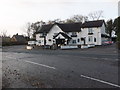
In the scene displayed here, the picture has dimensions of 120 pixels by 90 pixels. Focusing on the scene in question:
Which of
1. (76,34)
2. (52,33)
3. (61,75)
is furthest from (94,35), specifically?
(61,75)

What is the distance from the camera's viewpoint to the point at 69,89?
7371 millimetres

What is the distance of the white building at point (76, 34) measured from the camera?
62438mm

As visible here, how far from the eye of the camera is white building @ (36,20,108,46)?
62.4 m

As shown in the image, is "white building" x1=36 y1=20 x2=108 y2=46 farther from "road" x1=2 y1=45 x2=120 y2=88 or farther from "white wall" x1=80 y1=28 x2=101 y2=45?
"road" x1=2 y1=45 x2=120 y2=88

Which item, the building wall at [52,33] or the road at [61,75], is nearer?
the road at [61,75]

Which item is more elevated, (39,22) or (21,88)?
(39,22)

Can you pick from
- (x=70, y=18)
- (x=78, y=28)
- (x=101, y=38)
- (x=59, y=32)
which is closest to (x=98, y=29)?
(x=101, y=38)

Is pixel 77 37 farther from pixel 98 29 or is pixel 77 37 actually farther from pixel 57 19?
pixel 57 19

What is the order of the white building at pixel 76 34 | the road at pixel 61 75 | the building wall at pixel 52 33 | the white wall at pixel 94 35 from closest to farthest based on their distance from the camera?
the road at pixel 61 75, the white wall at pixel 94 35, the white building at pixel 76 34, the building wall at pixel 52 33

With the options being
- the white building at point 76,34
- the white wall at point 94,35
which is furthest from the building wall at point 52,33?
the white wall at point 94,35

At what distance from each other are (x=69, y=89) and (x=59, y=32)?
195 ft

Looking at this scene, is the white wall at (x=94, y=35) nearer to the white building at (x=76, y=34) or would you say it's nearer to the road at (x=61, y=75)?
the white building at (x=76, y=34)

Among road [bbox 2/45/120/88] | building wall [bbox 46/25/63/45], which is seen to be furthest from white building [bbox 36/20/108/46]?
road [bbox 2/45/120/88]

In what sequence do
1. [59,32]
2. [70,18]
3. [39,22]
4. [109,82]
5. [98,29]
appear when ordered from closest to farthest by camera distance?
[109,82], [98,29], [59,32], [70,18], [39,22]
